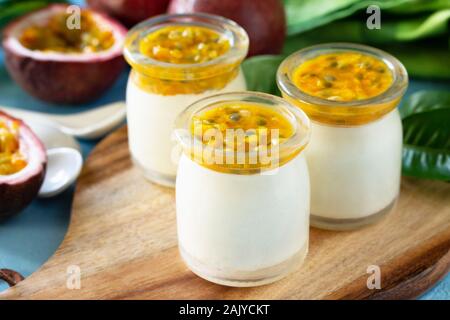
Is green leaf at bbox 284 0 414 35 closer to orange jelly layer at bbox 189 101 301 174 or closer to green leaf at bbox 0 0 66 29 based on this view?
green leaf at bbox 0 0 66 29

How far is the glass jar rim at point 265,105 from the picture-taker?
5.72ft

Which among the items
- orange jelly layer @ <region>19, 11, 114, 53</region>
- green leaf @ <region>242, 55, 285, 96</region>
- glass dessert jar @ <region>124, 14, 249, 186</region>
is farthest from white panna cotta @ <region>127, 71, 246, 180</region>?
orange jelly layer @ <region>19, 11, 114, 53</region>

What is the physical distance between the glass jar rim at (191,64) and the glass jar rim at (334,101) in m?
0.15

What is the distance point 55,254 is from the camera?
6.48 feet

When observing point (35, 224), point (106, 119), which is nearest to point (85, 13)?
point (106, 119)

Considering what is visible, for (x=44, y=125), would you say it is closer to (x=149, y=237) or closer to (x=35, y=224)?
(x=35, y=224)

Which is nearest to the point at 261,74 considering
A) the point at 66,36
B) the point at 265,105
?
the point at 265,105

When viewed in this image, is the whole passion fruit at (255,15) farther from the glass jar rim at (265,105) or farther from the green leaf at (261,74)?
the glass jar rim at (265,105)

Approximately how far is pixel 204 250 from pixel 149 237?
0.77ft

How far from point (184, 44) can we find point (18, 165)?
1.76 feet

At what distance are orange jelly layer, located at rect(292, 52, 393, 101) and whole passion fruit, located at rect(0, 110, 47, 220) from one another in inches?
27.8

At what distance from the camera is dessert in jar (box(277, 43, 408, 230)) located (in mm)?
1905

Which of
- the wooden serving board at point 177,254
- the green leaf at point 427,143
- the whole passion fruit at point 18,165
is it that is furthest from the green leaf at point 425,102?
the whole passion fruit at point 18,165

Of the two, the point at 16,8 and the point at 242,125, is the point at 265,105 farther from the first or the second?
the point at 16,8
